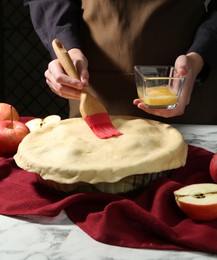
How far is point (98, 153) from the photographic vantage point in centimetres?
97

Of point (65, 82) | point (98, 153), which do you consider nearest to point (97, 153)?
point (98, 153)

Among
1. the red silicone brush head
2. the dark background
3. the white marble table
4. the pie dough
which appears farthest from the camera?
the dark background

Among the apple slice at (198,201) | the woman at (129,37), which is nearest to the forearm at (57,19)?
the woman at (129,37)

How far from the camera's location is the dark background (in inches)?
107

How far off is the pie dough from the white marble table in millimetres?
85

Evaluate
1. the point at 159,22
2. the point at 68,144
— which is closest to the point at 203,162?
the point at 68,144

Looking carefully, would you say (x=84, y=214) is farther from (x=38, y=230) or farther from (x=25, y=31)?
(x=25, y=31)

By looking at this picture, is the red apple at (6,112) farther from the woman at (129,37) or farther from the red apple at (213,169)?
the red apple at (213,169)

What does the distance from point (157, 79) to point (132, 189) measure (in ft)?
1.05

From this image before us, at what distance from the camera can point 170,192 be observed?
3.07 ft

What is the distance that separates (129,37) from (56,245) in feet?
2.72

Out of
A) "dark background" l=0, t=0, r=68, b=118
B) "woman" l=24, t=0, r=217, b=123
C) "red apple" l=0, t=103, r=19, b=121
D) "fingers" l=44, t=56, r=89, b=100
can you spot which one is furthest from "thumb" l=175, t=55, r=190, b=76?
"dark background" l=0, t=0, r=68, b=118

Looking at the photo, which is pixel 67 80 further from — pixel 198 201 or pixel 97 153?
pixel 198 201

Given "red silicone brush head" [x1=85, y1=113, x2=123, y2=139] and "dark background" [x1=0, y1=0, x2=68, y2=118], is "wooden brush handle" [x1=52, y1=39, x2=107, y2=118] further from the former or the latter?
"dark background" [x1=0, y1=0, x2=68, y2=118]
